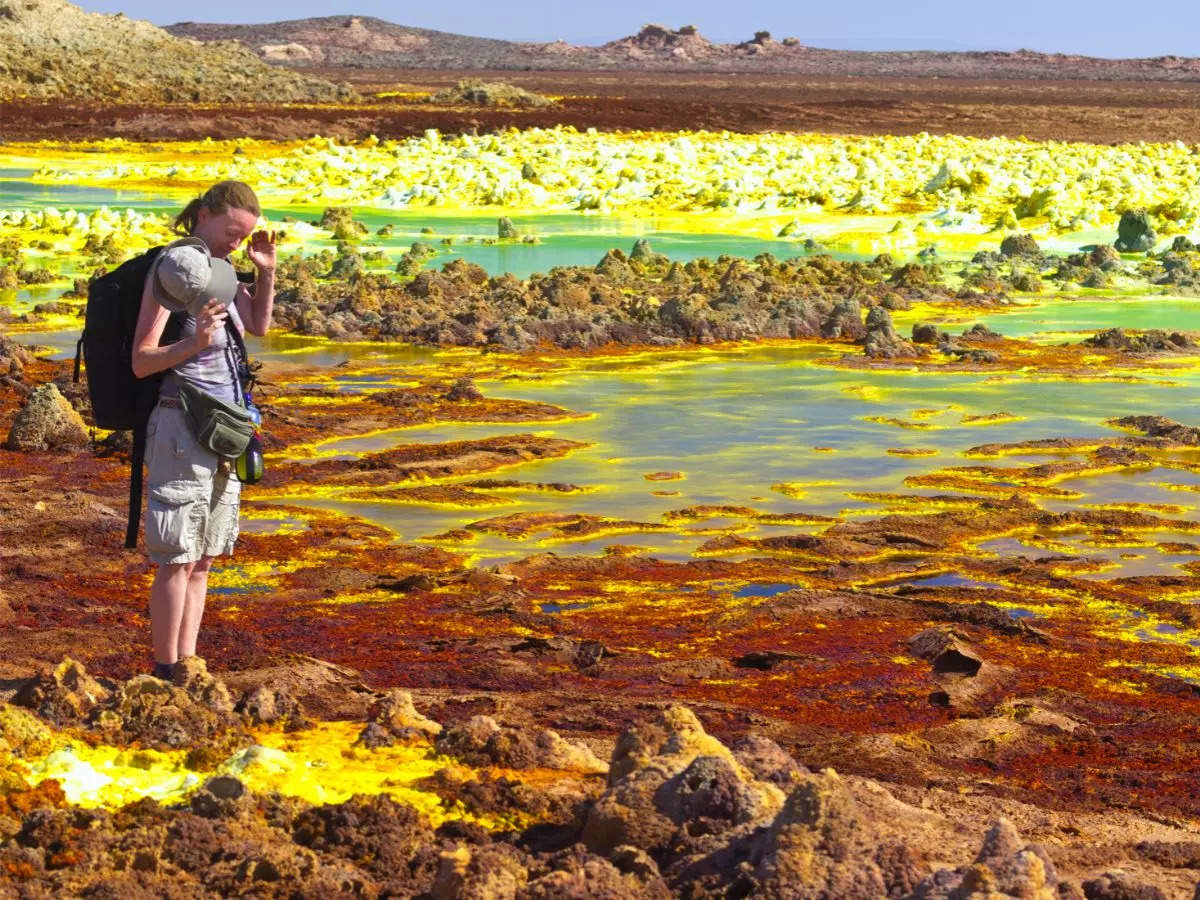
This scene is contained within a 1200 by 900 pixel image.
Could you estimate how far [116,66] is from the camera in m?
61.1

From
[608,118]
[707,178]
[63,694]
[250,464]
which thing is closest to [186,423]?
[250,464]

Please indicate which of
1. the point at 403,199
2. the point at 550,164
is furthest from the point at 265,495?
the point at 550,164

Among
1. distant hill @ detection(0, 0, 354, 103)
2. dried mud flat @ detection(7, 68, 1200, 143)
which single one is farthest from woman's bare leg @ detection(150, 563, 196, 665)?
distant hill @ detection(0, 0, 354, 103)

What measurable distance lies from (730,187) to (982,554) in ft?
66.5

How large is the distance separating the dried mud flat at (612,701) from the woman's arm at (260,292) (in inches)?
38.6

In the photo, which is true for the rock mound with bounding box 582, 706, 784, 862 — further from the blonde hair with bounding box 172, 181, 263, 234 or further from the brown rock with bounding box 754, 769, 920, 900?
the blonde hair with bounding box 172, 181, 263, 234

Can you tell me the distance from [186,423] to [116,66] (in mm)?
59583

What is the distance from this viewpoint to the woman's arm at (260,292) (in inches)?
200

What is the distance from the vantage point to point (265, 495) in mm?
8977

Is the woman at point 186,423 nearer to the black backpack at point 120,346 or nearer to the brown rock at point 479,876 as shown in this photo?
the black backpack at point 120,346

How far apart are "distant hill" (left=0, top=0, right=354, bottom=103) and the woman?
53.5 meters

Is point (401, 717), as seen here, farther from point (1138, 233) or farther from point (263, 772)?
point (1138, 233)

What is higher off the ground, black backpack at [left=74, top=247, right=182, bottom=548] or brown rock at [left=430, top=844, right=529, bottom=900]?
black backpack at [left=74, top=247, right=182, bottom=548]

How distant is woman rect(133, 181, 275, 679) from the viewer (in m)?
4.68
